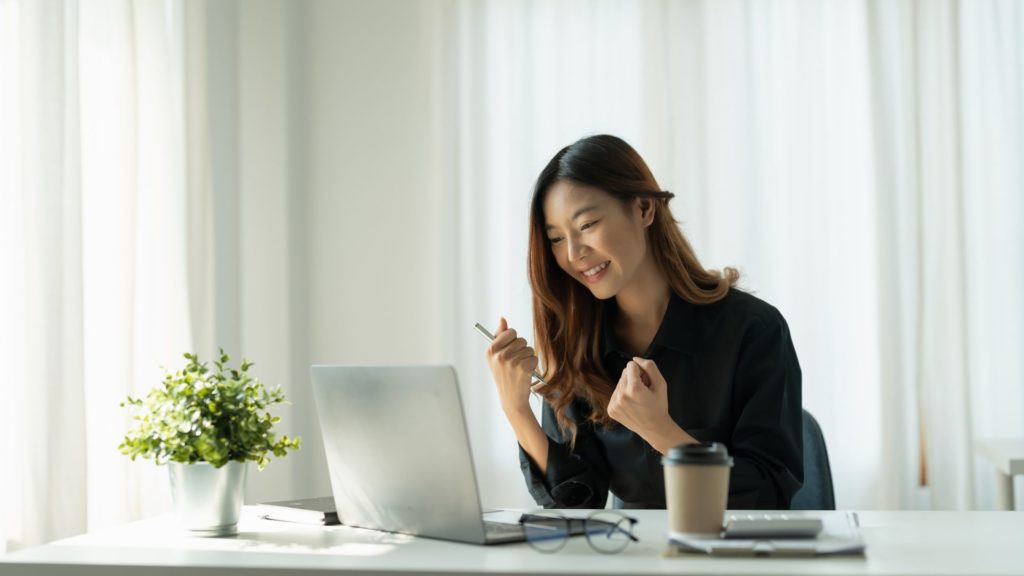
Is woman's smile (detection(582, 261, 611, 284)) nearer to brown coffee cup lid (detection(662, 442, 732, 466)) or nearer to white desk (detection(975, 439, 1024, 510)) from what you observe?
brown coffee cup lid (detection(662, 442, 732, 466))

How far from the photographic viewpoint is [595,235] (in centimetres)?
187

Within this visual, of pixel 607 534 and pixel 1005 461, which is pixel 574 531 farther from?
pixel 1005 461

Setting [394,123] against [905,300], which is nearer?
[905,300]

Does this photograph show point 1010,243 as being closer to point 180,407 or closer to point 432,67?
point 432,67

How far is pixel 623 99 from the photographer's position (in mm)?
3537

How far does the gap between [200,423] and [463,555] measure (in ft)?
1.42

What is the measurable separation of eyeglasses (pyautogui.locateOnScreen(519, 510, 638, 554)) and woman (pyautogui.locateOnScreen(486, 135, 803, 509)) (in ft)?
1.31

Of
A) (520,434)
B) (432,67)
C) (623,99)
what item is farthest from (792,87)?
(520,434)

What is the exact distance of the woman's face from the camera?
1.87 metres

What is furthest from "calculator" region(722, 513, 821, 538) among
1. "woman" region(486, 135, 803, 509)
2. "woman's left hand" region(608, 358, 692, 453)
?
"woman" region(486, 135, 803, 509)

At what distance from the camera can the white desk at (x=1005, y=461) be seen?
2459 mm

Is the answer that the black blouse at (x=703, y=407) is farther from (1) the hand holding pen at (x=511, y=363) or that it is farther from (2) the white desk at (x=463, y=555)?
(2) the white desk at (x=463, y=555)

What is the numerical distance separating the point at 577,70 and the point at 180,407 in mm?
2423

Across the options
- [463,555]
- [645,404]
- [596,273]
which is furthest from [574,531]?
[596,273]
